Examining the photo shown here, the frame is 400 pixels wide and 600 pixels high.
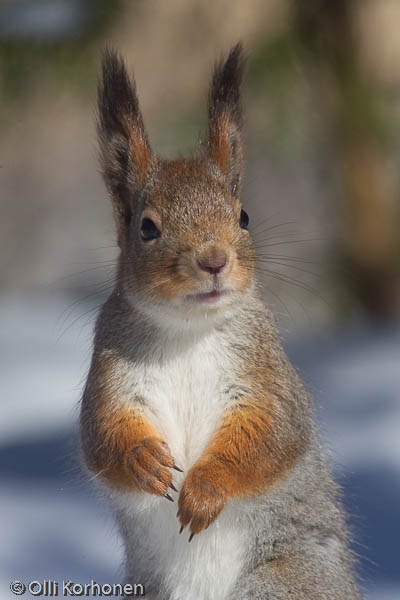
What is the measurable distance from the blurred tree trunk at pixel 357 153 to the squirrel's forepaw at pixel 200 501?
3069 mm

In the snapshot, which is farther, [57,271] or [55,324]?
[57,271]

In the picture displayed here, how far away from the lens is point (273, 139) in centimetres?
488

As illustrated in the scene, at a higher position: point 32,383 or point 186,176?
point 186,176

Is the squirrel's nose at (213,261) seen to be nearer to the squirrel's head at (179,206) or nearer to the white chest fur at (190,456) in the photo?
the squirrel's head at (179,206)

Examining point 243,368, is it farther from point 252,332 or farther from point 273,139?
point 273,139

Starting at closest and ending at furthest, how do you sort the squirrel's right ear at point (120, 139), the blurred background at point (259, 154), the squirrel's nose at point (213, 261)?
the squirrel's nose at point (213, 261) → the squirrel's right ear at point (120, 139) → the blurred background at point (259, 154)

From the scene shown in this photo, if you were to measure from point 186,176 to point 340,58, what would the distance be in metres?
3.15

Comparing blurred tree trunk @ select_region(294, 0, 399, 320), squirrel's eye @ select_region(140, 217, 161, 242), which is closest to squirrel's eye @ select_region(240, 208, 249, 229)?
squirrel's eye @ select_region(140, 217, 161, 242)

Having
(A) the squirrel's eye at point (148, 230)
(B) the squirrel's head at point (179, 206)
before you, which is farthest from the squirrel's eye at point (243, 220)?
(A) the squirrel's eye at point (148, 230)

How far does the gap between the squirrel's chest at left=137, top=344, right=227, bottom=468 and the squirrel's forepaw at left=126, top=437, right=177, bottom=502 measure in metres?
0.11

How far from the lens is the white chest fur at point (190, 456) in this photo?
90.6 inches

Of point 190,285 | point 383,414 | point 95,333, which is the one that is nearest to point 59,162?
point 383,414

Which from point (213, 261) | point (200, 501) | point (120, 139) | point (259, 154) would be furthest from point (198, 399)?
point (259, 154)

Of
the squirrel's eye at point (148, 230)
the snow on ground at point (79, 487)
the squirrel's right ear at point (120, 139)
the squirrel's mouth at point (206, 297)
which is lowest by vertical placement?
the snow on ground at point (79, 487)
